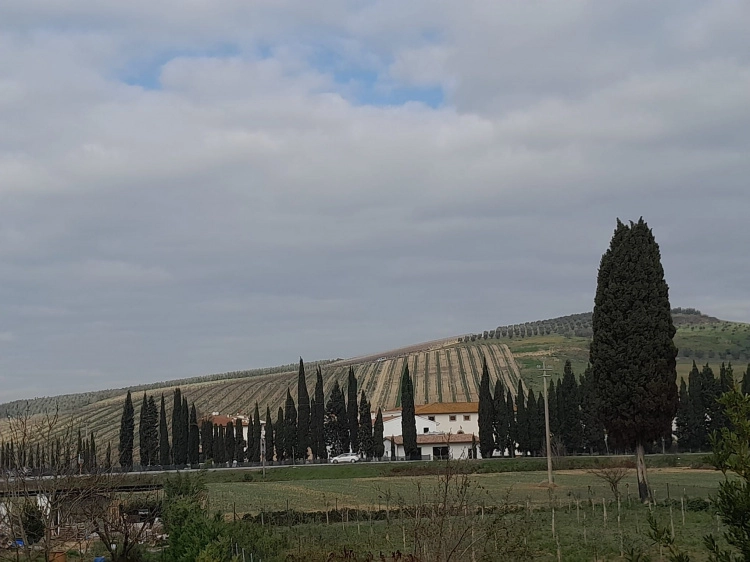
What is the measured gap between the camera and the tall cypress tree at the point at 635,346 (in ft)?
104

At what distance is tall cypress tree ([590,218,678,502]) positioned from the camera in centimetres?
3181

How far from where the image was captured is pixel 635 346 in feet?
105

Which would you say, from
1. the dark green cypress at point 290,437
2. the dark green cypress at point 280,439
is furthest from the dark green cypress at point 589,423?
the dark green cypress at point 280,439

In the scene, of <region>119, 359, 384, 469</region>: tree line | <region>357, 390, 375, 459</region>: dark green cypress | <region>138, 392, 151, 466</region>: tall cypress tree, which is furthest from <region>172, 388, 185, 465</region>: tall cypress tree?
<region>357, 390, 375, 459</region>: dark green cypress

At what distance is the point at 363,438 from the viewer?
77.8m

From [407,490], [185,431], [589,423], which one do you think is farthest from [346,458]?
→ [407,490]

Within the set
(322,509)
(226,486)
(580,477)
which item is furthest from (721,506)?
(226,486)

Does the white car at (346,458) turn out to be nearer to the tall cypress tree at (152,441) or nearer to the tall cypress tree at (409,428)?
the tall cypress tree at (409,428)

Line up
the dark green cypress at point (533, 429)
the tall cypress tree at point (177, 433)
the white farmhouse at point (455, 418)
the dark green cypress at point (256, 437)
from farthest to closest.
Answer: the white farmhouse at point (455, 418), the tall cypress tree at point (177, 433), the dark green cypress at point (256, 437), the dark green cypress at point (533, 429)

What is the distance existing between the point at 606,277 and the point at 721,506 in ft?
89.0

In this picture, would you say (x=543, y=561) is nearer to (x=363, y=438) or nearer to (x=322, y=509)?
(x=322, y=509)

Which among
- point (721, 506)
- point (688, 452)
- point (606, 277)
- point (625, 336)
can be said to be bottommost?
point (688, 452)

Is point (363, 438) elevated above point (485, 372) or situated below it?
below

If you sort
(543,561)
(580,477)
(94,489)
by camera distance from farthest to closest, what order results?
(580,477), (94,489), (543,561)
